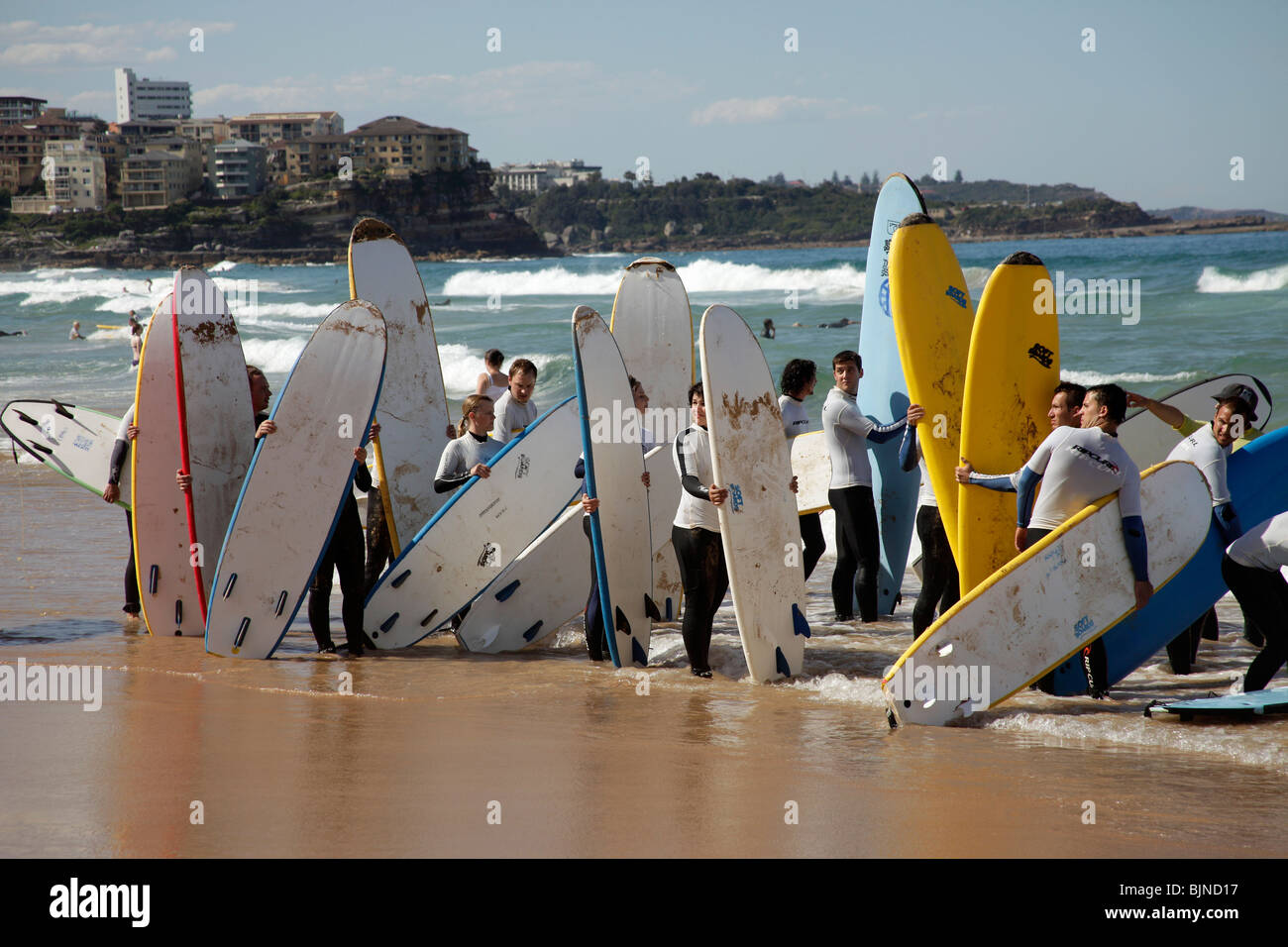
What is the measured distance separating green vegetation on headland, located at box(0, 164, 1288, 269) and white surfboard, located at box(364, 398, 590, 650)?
68890 millimetres

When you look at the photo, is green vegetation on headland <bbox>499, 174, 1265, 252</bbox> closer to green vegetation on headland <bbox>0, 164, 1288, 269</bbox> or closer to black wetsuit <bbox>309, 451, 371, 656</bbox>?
green vegetation on headland <bbox>0, 164, 1288, 269</bbox>

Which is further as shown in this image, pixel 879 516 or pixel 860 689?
pixel 879 516

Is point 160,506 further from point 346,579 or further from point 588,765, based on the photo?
point 588,765

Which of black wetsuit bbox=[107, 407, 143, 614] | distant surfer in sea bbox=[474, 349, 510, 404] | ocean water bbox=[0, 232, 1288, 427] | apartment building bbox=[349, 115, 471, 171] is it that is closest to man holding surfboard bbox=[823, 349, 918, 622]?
distant surfer in sea bbox=[474, 349, 510, 404]

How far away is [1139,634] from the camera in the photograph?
5.22 meters

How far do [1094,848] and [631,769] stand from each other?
5.17 feet

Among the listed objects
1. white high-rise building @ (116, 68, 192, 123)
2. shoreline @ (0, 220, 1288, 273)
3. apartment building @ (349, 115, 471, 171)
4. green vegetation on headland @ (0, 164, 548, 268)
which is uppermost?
white high-rise building @ (116, 68, 192, 123)

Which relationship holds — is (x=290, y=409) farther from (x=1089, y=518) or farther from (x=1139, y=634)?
(x=1139, y=634)

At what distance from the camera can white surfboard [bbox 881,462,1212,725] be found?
459cm

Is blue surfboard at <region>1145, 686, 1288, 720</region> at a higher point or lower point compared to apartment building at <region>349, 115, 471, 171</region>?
lower

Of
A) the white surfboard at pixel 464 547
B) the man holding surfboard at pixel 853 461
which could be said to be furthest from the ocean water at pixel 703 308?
the white surfboard at pixel 464 547

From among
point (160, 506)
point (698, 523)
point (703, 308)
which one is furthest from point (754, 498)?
point (703, 308)

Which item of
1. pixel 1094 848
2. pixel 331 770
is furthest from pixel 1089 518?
pixel 331 770

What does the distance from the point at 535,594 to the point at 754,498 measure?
150cm
